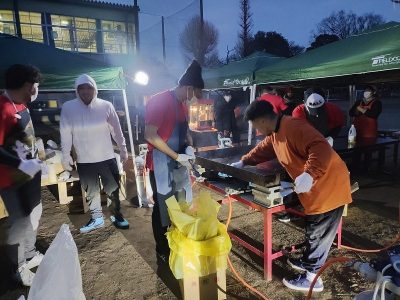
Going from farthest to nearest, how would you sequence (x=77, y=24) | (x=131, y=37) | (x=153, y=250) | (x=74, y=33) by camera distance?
1. (x=131, y=37)
2. (x=77, y=24)
3. (x=74, y=33)
4. (x=153, y=250)

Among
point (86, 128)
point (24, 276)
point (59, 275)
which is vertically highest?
point (86, 128)

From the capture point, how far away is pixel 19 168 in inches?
103

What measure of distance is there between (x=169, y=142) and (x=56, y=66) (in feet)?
9.09

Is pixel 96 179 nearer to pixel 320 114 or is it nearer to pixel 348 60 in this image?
pixel 320 114

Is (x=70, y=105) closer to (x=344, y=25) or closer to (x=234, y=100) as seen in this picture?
(x=234, y=100)

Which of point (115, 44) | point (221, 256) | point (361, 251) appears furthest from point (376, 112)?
point (115, 44)

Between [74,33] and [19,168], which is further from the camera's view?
[74,33]

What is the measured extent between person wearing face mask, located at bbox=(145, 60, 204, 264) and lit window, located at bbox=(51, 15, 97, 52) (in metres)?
16.4

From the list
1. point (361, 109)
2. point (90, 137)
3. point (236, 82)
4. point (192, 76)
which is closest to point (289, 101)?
point (236, 82)

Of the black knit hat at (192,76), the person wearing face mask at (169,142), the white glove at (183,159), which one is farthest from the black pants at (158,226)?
the black knit hat at (192,76)

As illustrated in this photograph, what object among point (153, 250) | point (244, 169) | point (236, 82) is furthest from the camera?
point (236, 82)

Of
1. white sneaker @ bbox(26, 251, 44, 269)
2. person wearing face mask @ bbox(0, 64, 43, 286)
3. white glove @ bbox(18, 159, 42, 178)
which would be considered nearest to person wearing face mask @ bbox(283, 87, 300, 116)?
person wearing face mask @ bbox(0, 64, 43, 286)

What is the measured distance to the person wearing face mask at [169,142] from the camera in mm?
2904

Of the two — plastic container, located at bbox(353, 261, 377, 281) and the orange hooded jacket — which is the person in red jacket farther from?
plastic container, located at bbox(353, 261, 377, 281)
